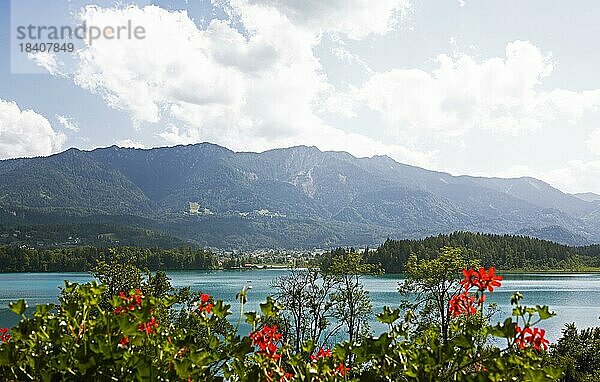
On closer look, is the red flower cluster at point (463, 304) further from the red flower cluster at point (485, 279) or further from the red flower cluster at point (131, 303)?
the red flower cluster at point (131, 303)

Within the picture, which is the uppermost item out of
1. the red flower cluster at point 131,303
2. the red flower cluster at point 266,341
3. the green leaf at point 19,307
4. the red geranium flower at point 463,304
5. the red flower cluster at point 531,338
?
the green leaf at point 19,307

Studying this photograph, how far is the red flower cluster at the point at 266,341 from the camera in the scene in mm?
2336

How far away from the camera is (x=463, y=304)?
274 cm

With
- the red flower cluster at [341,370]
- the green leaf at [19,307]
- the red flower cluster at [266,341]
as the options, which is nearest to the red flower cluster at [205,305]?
the red flower cluster at [266,341]

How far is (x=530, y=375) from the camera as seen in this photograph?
1621 mm

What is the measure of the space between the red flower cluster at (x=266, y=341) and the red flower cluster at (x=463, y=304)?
84cm

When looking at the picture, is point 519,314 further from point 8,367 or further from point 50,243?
point 50,243

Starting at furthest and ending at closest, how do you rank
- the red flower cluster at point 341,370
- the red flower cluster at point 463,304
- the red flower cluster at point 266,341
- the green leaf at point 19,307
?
the red flower cluster at point 463,304 < the red flower cluster at point 266,341 < the red flower cluster at point 341,370 < the green leaf at point 19,307

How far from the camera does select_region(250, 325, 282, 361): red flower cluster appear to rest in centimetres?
234

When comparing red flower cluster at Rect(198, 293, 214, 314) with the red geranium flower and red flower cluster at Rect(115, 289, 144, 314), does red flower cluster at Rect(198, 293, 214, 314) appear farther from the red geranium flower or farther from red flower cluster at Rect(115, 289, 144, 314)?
the red geranium flower

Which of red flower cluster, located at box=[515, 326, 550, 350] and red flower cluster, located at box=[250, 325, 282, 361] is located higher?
red flower cluster, located at box=[515, 326, 550, 350]

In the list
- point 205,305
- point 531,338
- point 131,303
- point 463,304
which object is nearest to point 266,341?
point 205,305

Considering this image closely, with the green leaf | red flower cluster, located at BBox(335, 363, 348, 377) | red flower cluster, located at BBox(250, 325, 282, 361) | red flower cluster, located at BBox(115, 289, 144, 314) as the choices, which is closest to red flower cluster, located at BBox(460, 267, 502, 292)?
red flower cluster, located at BBox(335, 363, 348, 377)

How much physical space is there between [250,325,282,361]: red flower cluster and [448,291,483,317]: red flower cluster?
0.84 metres
